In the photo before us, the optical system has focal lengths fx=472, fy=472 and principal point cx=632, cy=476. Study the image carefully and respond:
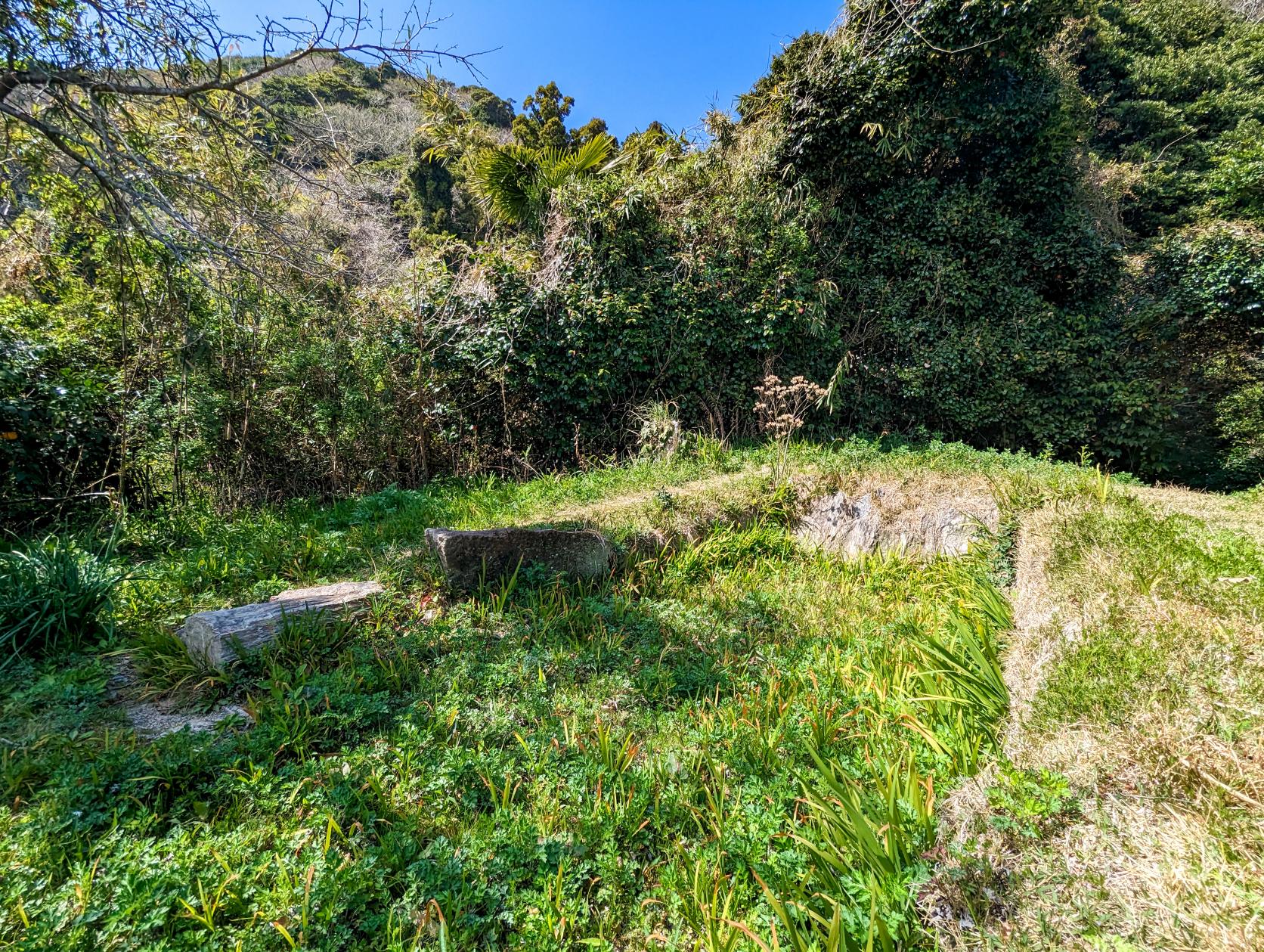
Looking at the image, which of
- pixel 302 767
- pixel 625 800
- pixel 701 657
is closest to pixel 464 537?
pixel 302 767

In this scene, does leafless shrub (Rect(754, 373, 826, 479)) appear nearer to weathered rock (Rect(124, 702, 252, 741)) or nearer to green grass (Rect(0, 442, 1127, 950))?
green grass (Rect(0, 442, 1127, 950))

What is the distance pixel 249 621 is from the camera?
2775mm

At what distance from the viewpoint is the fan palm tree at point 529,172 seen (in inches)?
271

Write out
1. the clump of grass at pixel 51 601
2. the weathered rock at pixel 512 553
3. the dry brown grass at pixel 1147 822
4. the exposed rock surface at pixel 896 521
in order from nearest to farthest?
the dry brown grass at pixel 1147 822, the clump of grass at pixel 51 601, the weathered rock at pixel 512 553, the exposed rock surface at pixel 896 521

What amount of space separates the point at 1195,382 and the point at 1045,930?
10.7 meters

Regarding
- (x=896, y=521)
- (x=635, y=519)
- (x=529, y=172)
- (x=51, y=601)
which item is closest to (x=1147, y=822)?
(x=635, y=519)

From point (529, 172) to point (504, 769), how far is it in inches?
302

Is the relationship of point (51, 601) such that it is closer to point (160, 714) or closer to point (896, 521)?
point (160, 714)

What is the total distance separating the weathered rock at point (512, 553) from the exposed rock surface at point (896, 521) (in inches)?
91.1

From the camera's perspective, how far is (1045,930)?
1.13 metres

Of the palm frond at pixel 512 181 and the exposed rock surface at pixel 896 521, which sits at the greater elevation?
the palm frond at pixel 512 181

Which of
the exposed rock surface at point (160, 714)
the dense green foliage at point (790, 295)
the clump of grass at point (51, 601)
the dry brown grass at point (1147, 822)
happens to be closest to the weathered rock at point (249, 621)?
the exposed rock surface at point (160, 714)

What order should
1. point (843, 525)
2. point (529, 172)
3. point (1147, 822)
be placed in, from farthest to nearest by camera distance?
point (529, 172) → point (843, 525) → point (1147, 822)

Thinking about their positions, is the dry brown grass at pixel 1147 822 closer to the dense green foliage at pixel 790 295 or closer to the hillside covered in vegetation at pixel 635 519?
the hillside covered in vegetation at pixel 635 519
